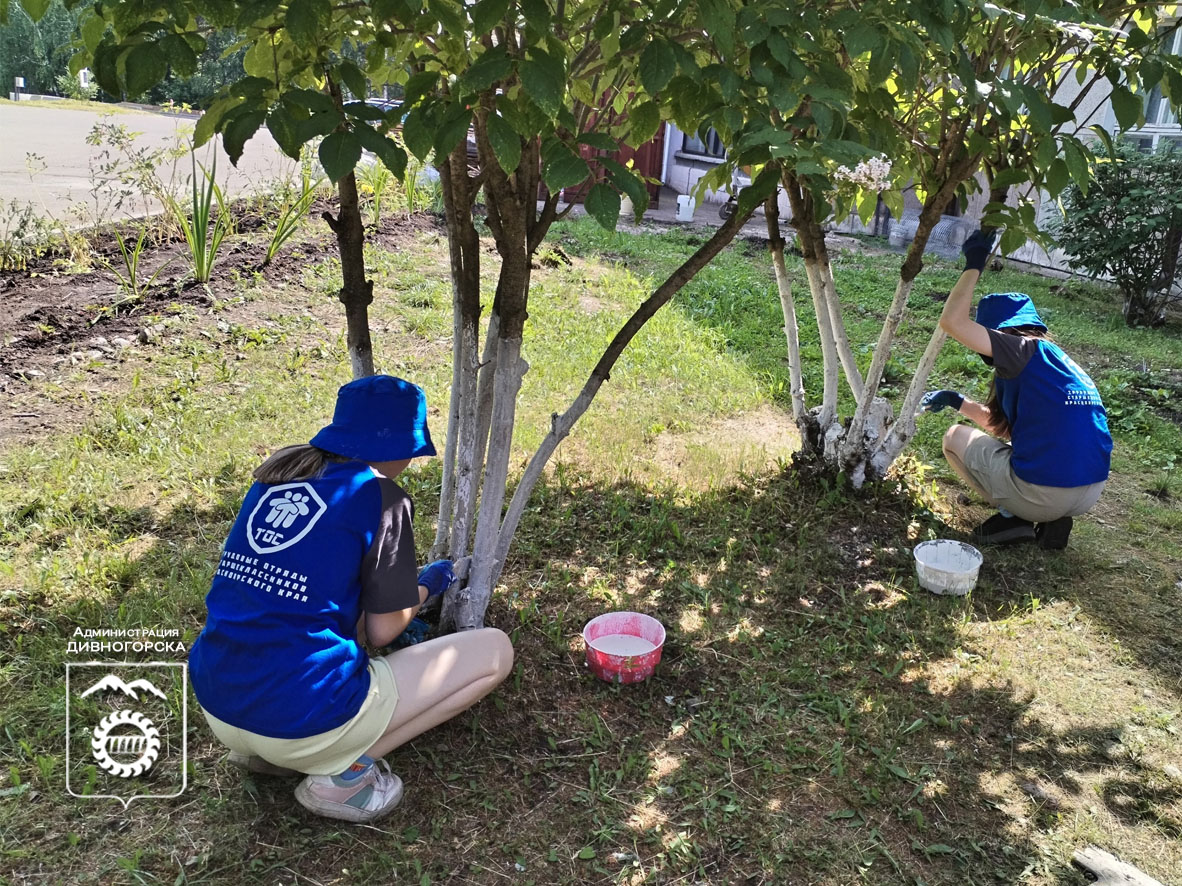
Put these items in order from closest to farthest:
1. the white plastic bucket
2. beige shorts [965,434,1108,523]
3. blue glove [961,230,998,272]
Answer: the white plastic bucket, blue glove [961,230,998,272], beige shorts [965,434,1108,523]

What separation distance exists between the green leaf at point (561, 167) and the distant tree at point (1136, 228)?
279 inches

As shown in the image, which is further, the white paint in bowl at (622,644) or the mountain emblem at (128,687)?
the white paint in bowl at (622,644)

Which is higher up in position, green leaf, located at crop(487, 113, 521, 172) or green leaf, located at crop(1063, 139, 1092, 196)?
green leaf, located at crop(1063, 139, 1092, 196)

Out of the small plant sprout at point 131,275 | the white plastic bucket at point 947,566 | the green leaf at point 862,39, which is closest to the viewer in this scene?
the green leaf at point 862,39

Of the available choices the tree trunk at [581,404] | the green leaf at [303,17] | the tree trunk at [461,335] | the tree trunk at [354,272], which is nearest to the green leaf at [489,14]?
the green leaf at [303,17]

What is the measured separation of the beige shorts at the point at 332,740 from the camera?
2.00 metres

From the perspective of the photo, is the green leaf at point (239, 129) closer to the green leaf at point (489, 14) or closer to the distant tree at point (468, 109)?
the distant tree at point (468, 109)

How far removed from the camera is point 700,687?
2.74 metres

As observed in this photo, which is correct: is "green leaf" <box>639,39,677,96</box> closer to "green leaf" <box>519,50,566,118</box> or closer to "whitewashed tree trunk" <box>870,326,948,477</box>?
"green leaf" <box>519,50,566,118</box>

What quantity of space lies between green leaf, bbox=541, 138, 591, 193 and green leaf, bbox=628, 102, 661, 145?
16.0 inches

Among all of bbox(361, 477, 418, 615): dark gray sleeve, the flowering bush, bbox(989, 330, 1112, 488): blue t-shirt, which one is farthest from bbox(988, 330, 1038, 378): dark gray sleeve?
bbox(361, 477, 418, 615): dark gray sleeve

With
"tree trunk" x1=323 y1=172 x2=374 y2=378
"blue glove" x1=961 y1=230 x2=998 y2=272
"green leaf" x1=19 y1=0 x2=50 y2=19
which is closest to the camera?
"green leaf" x1=19 y1=0 x2=50 y2=19

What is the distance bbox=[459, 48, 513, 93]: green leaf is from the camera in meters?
1.55

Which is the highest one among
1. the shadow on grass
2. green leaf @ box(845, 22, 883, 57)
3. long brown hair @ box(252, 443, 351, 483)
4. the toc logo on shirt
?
green leaf @ box(845, 22, 883, 57)
